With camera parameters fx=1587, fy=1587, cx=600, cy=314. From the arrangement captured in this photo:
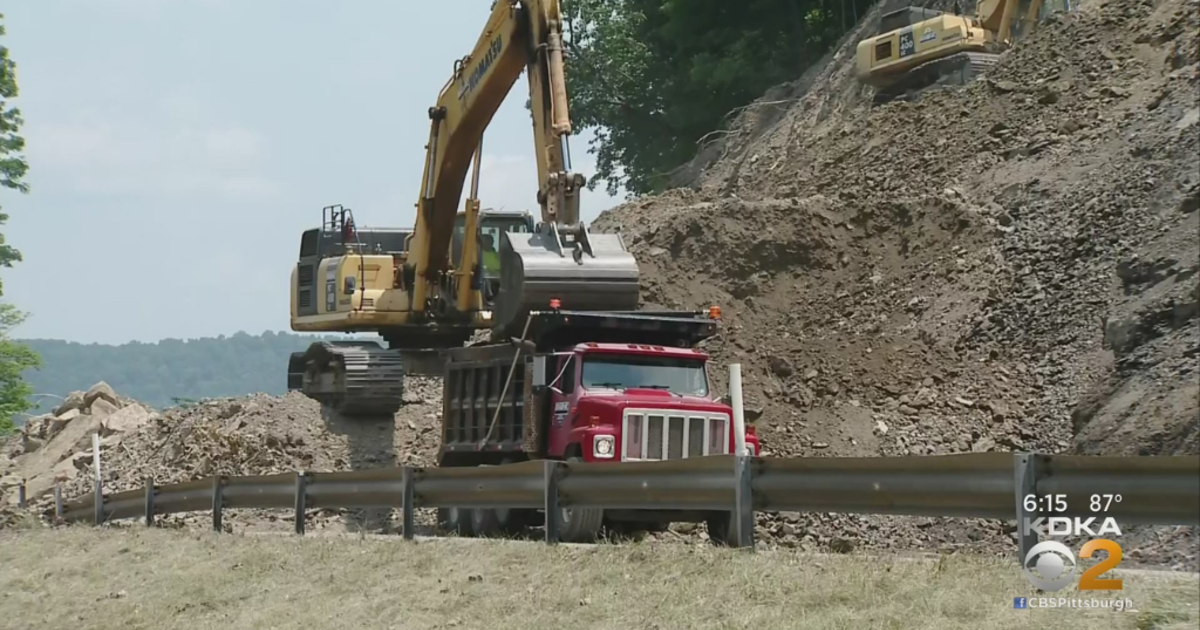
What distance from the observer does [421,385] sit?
27.2 meters

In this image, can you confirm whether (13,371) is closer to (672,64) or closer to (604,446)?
(672,64)

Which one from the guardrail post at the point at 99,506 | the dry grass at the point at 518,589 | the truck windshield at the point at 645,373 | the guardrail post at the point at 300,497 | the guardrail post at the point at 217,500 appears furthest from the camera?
the guardrail post at the point at 99,506

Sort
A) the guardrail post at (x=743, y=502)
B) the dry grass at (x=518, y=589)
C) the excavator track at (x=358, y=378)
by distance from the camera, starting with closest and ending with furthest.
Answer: the dry grass at (x=518, y=589) → the guardrail post at (x=743, y=502) → the excavator track at (x=358, y=378)

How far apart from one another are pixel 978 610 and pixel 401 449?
17.2 metres

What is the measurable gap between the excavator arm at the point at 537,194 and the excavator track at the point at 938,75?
15.3 meters

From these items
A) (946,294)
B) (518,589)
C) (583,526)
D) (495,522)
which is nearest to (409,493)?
(495,522)

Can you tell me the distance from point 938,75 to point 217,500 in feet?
80.8

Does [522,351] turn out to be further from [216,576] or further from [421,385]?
[421,385]

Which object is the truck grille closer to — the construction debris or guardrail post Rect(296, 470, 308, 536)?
the construction debris

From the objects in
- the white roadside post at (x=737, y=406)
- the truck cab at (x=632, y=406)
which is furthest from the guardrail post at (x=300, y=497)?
the white roadside post at (x=737, y=406)

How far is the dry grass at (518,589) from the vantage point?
956 cm

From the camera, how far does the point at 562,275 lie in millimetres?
20344

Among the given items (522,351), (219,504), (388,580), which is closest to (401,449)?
(219,504)

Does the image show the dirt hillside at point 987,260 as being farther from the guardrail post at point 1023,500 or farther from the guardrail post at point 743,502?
the guardrail post at point 1023,500
